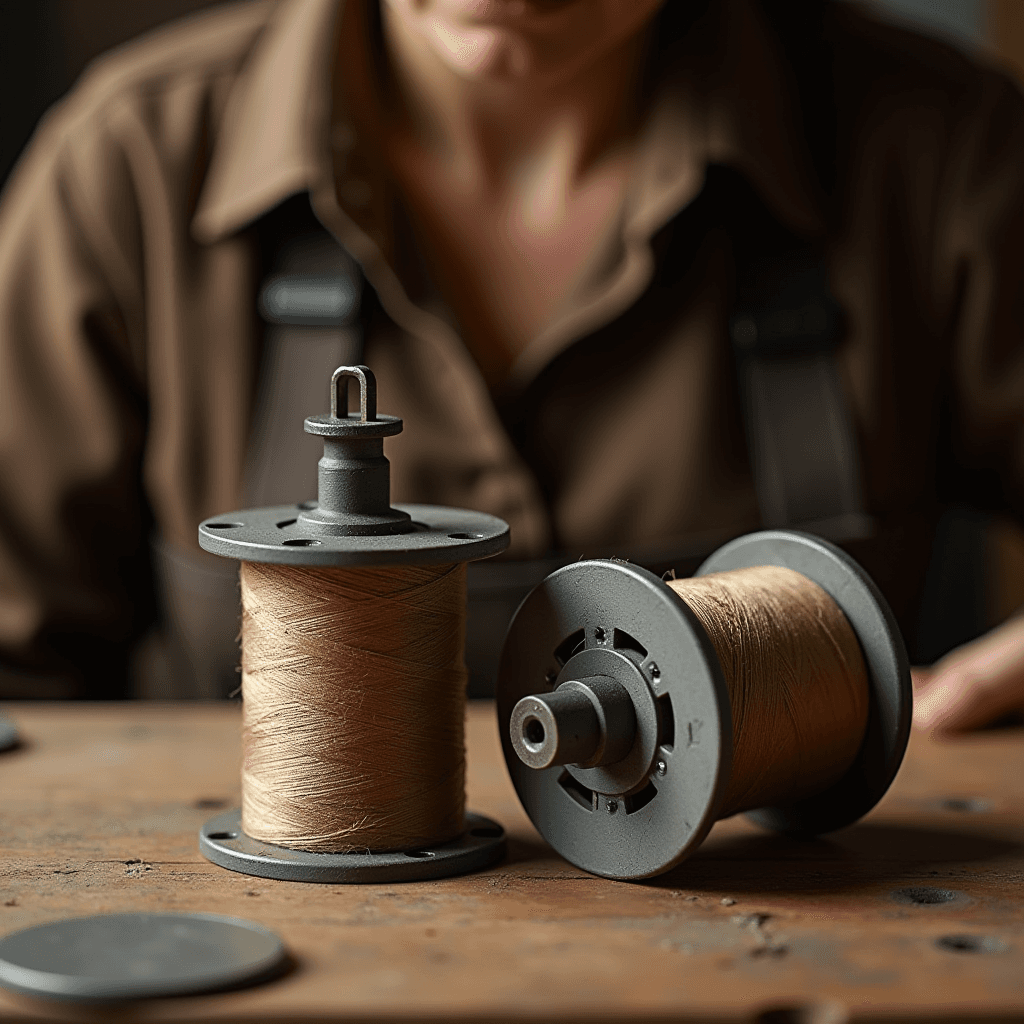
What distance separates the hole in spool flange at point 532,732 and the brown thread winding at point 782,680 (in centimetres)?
11

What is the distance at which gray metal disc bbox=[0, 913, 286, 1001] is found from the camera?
0.69 metres

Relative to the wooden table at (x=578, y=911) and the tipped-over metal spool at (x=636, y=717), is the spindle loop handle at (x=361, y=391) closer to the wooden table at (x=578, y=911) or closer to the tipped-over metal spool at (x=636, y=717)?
the tipped-over metal spool at (x=636, y=717)

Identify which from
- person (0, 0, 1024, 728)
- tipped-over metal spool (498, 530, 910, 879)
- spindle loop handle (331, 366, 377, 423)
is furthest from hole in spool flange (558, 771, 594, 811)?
person (0, 0, 1024, 728)

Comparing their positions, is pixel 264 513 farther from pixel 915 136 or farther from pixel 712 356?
pixel 915 136

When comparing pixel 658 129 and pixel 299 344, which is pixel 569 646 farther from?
pixel 658 129

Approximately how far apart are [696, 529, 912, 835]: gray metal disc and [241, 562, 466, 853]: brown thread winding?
24 centimetres

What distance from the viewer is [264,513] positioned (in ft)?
3.16

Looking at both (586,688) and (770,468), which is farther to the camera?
(770,468)

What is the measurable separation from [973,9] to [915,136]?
79 cm

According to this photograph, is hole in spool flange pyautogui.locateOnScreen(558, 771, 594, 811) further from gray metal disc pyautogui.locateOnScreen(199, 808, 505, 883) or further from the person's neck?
the person's neck

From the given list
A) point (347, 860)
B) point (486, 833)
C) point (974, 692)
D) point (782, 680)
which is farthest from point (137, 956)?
point (974, 692)

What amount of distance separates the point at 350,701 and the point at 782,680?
26 cm

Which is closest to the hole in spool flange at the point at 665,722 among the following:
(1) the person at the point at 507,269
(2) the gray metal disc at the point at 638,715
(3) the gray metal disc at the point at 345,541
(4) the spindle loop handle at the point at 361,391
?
(2) the gray metal disc at the point at 638,715

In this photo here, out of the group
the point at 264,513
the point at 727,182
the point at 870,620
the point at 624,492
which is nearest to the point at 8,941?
the point at 264,513
